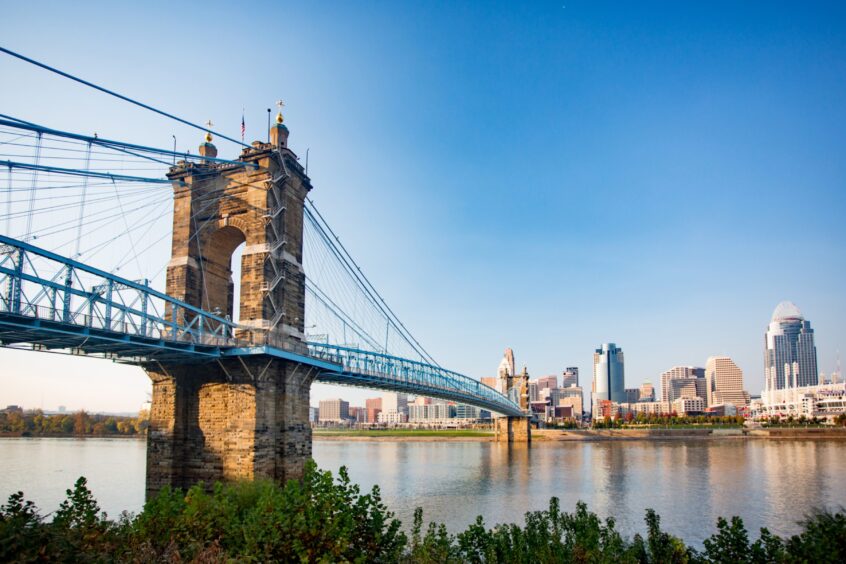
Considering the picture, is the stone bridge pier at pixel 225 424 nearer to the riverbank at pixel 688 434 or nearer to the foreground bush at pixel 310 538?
the foreground bush at pixel 310 538

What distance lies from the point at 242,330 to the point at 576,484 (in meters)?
25.5

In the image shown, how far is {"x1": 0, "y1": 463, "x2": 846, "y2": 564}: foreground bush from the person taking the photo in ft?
30.1

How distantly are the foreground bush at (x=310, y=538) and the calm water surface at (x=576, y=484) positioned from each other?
43.9ft

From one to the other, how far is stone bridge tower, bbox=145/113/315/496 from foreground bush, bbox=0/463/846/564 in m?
11.5

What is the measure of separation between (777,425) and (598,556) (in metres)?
118

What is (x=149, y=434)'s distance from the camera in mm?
25969

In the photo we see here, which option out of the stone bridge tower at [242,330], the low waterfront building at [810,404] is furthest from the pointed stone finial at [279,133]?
the low waterfront building at [810,404]

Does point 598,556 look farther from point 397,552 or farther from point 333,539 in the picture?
point 333,539

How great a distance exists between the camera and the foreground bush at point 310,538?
9164 mm

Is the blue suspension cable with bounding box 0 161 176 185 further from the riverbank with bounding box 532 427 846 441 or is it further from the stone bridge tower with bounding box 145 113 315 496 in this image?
the riverbank with bounding box 532 427 846 441

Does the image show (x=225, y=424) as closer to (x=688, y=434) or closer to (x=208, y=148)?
(x=208, y=148)

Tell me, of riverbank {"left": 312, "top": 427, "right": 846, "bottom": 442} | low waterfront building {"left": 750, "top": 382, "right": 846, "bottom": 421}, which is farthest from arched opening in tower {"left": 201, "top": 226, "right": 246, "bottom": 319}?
low waterfront building {"left": 750, "top": 382, "right": 846, "bottom": 421}

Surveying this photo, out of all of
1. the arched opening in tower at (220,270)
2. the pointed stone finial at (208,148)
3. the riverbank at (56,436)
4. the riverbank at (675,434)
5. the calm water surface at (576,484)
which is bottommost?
the riverbank at (56,436)

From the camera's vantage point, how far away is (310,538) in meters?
9.62
